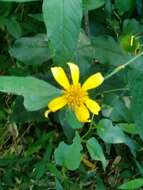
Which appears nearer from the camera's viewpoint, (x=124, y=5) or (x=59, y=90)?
(x=59, y=90)

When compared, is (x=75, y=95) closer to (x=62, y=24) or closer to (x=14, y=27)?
(x=62, y=24)

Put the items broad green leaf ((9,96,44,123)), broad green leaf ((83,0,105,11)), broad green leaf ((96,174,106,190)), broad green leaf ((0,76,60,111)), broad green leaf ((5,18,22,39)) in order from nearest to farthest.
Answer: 1. broad green leaf ((0,76,60,111))
2. broad green leaf ((83,0,105,11))
3. broad green leaf ((9,96,44,123))
4. broad green leaf ((5,18,22,39))
5. broad green leaf ((96,174,106,190))

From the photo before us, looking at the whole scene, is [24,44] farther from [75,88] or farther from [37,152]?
[37,152]

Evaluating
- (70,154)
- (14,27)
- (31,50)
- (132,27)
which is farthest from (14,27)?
(70,154)

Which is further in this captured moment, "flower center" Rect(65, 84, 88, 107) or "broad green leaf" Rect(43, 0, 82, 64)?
"flower center" Rect(65, 84, 88, 107)

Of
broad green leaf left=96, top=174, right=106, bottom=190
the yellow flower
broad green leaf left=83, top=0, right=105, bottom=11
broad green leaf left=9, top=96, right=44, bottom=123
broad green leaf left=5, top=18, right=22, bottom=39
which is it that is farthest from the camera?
broad green leaf left=96, top=174, right=106, bottom=190

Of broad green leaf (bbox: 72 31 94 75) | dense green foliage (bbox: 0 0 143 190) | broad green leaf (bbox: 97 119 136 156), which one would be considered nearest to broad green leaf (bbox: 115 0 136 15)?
dense green foliage (bbox: 0 0 143 190)

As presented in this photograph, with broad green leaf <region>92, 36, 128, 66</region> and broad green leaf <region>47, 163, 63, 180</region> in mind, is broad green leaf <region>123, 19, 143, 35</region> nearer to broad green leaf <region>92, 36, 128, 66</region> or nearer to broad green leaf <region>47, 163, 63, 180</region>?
broad green leaf <region>92, 36, 128, 66</region>
